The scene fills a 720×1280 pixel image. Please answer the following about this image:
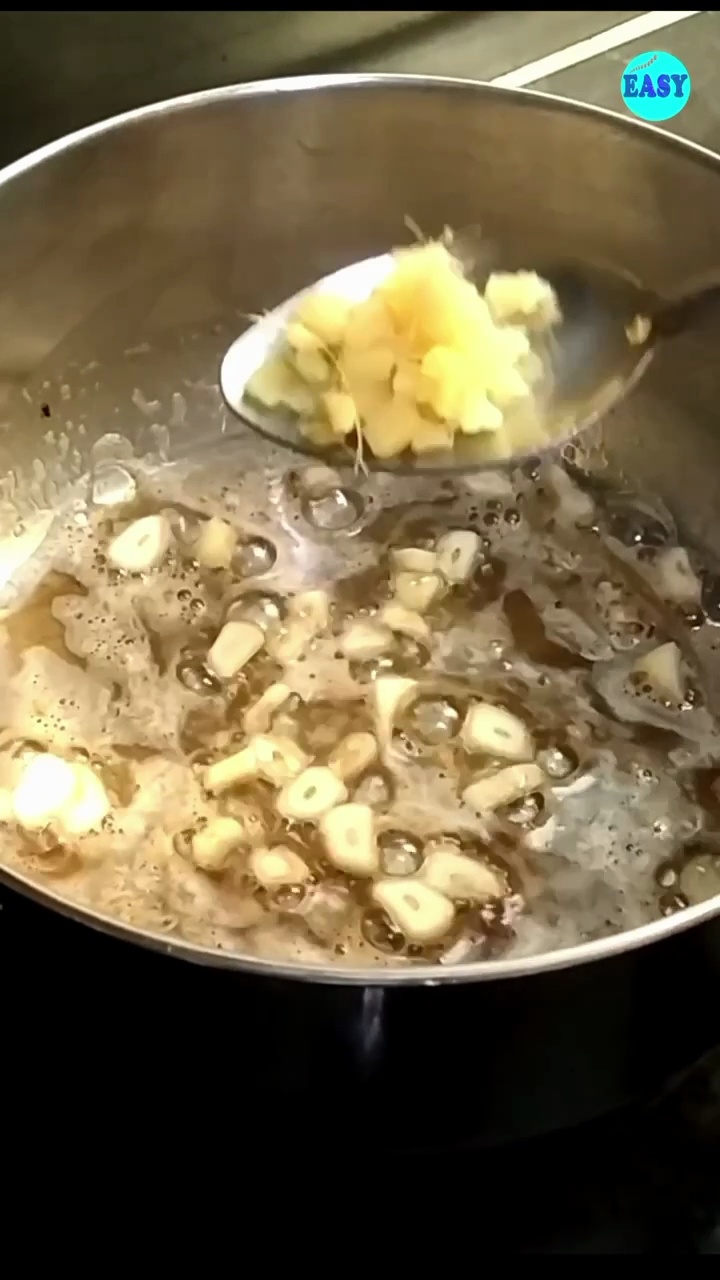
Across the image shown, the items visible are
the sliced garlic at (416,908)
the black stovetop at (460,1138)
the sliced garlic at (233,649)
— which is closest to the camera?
the black stovetop at (460,1138)

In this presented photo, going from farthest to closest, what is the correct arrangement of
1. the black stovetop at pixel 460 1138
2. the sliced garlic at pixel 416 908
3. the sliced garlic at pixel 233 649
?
the sliced garlic at pixel 233 649 → the sliced garlic at pixel 416 908 → the black stovetop at pixel 460 1138

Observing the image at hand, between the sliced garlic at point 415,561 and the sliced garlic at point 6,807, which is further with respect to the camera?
the sliced garlic at point 415,561

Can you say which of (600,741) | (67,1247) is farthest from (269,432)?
(67,1247)

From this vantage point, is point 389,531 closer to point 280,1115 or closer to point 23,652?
point 23,652

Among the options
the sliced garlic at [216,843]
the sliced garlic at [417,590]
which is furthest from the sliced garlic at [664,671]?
the sliced garlic at [216,843]

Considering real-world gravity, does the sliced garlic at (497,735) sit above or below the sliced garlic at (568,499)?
below

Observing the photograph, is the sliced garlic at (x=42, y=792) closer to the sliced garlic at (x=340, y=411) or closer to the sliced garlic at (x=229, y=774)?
the sliced garlic at (x=229, y=774)

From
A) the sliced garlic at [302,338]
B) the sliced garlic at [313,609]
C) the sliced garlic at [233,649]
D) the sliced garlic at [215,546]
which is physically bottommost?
the sliced garlic at [313,609]
